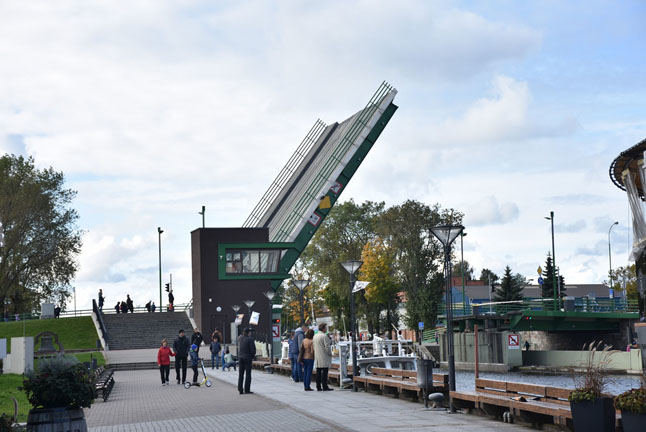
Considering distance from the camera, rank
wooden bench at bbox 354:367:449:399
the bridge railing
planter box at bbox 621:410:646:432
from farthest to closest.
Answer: the bridge railing, wooden bench at bbox 354:367:449:399, planter box at bbox 621:410:646:432

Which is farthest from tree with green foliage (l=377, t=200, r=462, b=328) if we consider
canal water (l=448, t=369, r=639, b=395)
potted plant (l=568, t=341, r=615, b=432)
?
potted plant (l=568, t=341, r=615, b=432)

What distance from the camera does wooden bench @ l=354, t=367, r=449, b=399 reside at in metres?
18.5

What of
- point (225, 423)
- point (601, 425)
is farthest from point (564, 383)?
point (601, 425)

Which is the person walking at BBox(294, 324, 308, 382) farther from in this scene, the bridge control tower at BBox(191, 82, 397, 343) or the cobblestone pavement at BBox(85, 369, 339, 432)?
the bridge control tower at BBox(191, 82, 397, 343)

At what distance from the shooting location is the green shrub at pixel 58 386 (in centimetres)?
1160

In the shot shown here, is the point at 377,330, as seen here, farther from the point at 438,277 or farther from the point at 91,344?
the point at 91,344

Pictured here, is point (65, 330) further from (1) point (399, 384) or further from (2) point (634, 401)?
(2) point (634, 401)

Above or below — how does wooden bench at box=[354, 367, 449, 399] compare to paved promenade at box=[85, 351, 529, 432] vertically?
above

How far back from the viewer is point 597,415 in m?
11.4

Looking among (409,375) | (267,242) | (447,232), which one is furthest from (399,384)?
(267,242)

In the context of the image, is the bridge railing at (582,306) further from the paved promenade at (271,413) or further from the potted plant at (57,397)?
the potted plant at (57,397)


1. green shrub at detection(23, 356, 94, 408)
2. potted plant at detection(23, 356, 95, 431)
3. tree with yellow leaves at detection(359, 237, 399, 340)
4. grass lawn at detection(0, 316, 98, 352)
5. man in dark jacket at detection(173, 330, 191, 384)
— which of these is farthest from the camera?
tree with yellow leaves at detection(359, 237, 399, 340)

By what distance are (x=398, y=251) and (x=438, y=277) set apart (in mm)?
3731

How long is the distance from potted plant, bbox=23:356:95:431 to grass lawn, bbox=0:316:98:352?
4779 cm
